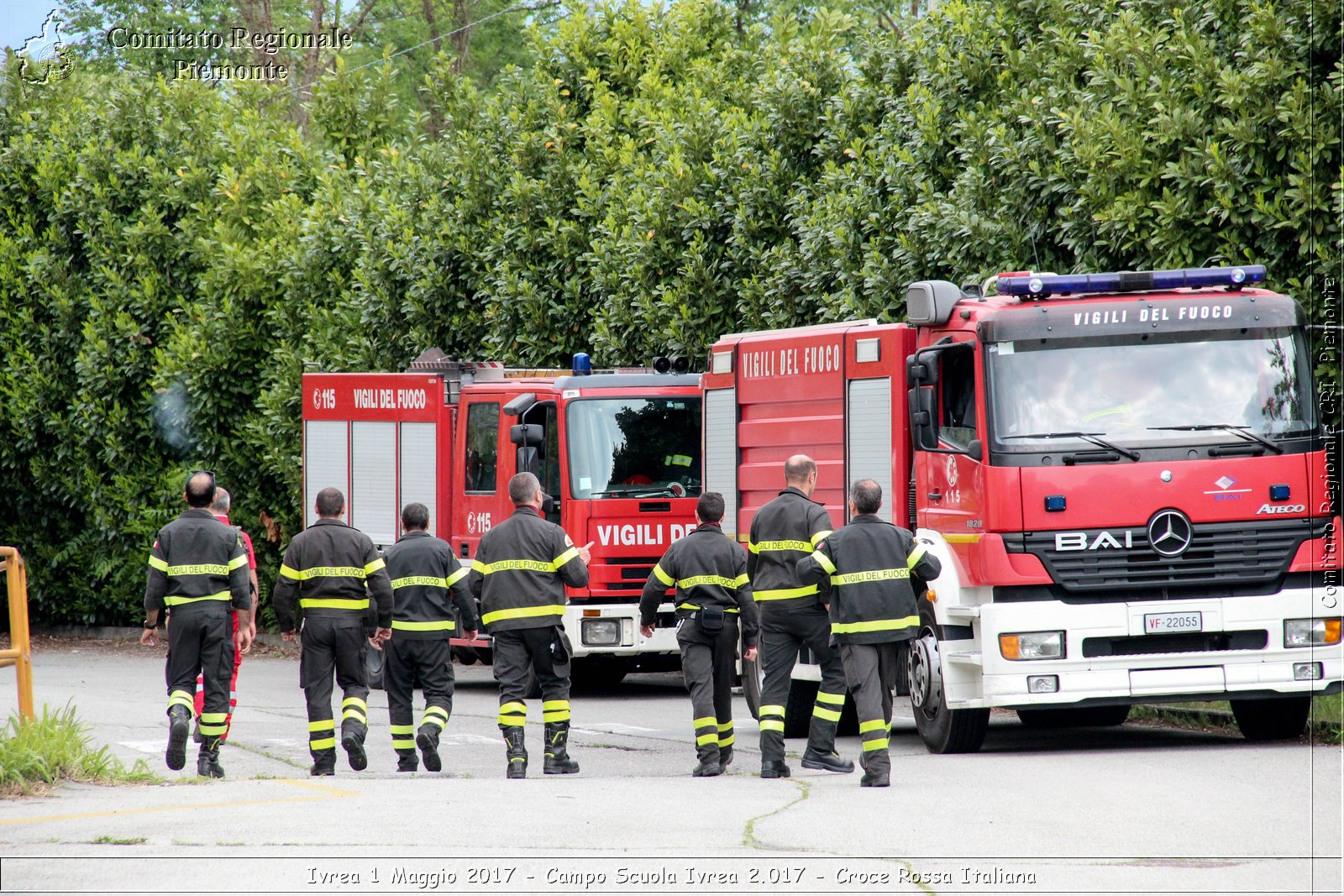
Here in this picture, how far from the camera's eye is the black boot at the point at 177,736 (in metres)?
11.1

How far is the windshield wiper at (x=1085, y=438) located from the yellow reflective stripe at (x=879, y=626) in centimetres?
136

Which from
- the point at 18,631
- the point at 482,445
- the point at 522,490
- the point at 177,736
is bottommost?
the point at 177,736

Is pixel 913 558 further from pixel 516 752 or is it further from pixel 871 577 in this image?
pixel 516 752

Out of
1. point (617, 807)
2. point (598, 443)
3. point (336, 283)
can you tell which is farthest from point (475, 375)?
point (617, 807)

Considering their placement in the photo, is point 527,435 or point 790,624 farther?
point 527,435

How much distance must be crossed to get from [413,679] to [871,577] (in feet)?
10.9

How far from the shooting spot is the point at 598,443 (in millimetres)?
16109

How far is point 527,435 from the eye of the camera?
1591 centimetres

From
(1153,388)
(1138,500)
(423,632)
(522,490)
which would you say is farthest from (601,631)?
(1153,388)

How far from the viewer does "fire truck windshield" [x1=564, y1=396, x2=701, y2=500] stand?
52.7ft

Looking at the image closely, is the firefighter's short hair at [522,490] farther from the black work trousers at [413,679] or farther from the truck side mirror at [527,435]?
the truck side mirror at [527,435]

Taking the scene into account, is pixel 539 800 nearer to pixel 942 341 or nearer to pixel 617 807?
pixel 617 807

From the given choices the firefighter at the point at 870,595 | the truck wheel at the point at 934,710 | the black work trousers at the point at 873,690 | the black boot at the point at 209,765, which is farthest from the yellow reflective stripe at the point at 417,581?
the truck wheel at the point at 934,710

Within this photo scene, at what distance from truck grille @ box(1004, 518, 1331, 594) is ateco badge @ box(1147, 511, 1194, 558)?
0.03 m
